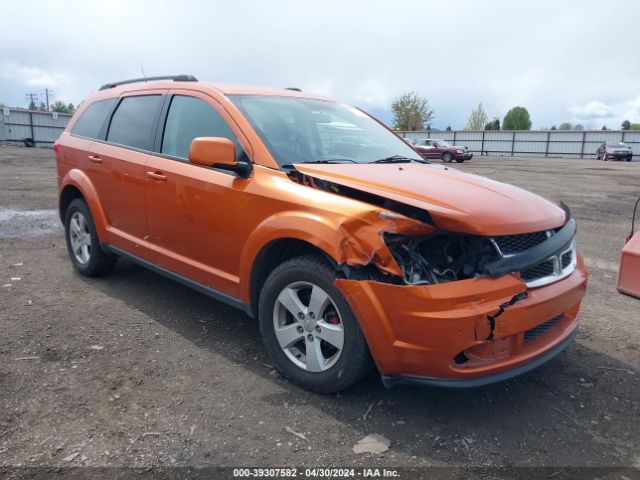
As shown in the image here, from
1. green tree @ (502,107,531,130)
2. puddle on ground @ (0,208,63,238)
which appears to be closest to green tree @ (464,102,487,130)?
green tree @ (502,107,531,130)

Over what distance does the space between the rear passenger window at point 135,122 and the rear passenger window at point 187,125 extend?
220 mm

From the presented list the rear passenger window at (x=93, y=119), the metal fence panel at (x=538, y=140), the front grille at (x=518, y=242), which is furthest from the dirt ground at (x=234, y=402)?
the metal fence panel at (x=538, y=140)

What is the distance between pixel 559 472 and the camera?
7.91 ft

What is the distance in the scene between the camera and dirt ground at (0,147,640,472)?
8.27 ft

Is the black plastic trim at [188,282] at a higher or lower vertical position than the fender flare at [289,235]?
lower

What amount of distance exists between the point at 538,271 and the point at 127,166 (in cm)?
323

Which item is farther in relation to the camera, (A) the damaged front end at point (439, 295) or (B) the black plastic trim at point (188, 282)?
(B) the black plastic trim at point (188, 282)

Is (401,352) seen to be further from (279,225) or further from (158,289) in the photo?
(158,289)

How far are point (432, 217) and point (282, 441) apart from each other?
4.47 feet

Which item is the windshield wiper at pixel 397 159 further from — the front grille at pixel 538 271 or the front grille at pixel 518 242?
the front grille at pixel 538 271

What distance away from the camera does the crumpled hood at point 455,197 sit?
2.61 meters

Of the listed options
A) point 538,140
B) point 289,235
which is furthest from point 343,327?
point 538,140

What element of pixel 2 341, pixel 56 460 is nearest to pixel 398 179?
pixel 56 460

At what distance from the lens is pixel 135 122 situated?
175 inches
